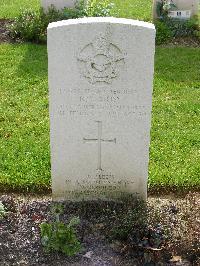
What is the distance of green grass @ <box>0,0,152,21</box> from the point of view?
11.6m

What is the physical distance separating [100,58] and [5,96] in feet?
10.9

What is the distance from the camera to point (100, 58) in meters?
4.82

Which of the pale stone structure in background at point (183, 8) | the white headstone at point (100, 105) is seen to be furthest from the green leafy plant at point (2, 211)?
the pale stone structure in background at point (183, 8)

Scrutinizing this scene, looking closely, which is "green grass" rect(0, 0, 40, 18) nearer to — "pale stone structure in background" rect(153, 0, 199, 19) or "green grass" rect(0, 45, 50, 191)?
"green grass" rect(0, 45, 50, 191)

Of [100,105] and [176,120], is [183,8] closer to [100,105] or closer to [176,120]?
[176,120]

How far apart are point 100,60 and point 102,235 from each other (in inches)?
61.7

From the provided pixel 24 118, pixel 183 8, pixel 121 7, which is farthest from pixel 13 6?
pixel 24 118

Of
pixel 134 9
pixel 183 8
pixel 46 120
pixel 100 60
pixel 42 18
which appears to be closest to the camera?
pixel 100 60

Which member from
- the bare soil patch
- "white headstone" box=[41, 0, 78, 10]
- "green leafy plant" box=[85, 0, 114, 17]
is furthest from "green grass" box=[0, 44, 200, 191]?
"white headstone" box=[41, 0, 78, 10]

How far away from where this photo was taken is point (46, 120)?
7.16 m

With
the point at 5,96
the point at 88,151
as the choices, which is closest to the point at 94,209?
the point at 88,151

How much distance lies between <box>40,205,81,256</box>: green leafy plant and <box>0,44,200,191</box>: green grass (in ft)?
3.69

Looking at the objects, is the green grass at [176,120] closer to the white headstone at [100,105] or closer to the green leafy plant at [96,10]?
the white headstone at [100,105]

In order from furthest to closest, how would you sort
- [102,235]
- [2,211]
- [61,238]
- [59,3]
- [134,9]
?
[134,9] < [59,3] < [2,211] < [102,235] < [61,238]
